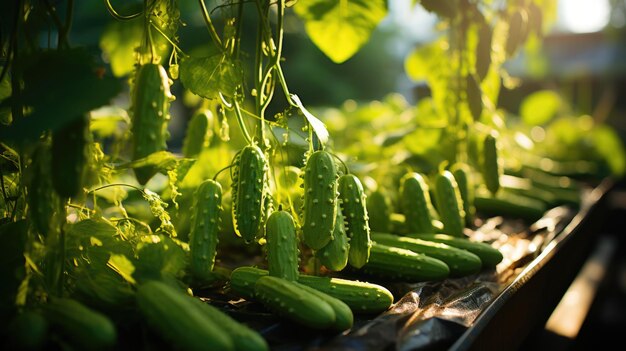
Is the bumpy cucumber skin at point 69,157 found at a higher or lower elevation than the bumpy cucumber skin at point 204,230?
higher

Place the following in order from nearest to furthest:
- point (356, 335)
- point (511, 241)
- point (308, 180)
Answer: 1. point (356, 335)
2. point (308, 180)
3. point (511, 241)

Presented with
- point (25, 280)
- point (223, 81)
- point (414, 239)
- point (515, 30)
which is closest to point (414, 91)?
point (515, 30)

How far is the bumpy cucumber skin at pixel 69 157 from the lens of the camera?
0.80 meters

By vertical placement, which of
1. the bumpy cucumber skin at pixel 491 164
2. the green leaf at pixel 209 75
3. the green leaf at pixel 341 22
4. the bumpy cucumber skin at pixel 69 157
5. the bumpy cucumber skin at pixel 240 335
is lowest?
the bumpy cucumber skin at pixel 240 335

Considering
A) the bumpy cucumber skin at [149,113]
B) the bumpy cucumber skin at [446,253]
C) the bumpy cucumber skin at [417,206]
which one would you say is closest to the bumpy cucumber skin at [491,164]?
the bumpy cucumber skin at [417,206]

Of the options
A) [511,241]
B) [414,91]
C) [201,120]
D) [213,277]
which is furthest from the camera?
[414,91]

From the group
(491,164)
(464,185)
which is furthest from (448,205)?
(491,164)

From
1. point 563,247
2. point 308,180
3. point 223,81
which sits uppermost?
point 223,81

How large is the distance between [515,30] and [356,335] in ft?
5.29

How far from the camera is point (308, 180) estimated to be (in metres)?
1.09

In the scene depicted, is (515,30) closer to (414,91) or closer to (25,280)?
(25,280)

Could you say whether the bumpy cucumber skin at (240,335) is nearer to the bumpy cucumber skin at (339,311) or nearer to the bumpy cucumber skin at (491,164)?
the bumpy cucumber skin at (339,311)

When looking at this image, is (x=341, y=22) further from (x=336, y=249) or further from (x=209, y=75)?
(x=336, y=249)

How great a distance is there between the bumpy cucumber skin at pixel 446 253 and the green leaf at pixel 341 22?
0.51 m
